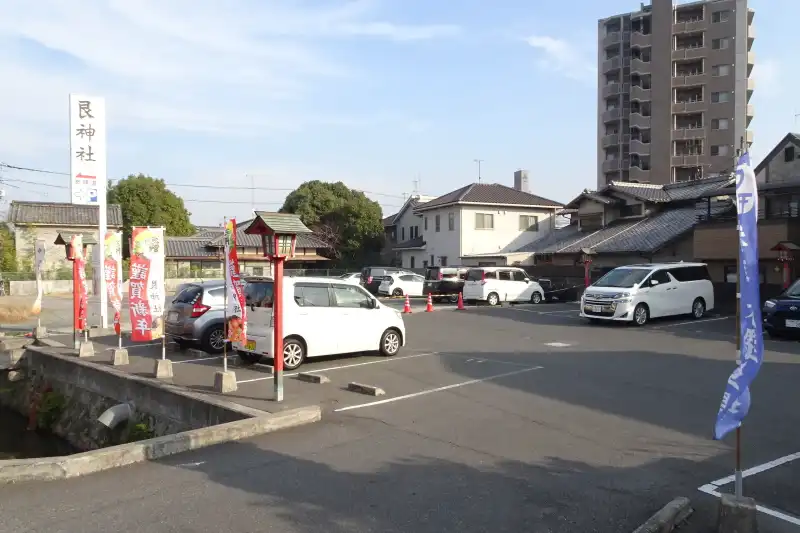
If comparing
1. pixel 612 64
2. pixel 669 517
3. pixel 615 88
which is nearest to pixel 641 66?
pixel 615 88

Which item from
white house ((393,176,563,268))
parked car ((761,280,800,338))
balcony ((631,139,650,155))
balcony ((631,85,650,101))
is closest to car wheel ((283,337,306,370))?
parked car ((761,280,800,338))

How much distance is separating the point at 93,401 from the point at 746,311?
11.5m

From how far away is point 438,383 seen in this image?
10070 millimetres

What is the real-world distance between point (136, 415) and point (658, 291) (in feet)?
49.9

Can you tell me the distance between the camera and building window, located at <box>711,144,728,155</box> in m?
48.8

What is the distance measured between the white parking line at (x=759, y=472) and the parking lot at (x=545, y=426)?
0.07 ft

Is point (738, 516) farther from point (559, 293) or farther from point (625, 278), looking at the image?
point (559, 293)

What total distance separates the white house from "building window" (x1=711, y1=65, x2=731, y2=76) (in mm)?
19214

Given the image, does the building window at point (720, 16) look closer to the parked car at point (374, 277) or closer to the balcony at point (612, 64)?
the balcony at point (612, 64)

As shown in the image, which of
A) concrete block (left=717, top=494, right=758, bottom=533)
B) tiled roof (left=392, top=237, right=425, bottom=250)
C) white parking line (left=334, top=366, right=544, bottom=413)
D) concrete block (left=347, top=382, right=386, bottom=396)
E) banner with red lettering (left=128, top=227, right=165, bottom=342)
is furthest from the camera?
tiled roof (left=392, top=237, right=425, bottom=250)

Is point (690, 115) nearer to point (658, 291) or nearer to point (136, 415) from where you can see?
point (658, 291)

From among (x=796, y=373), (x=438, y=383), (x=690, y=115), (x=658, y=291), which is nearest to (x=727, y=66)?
(x=690, y=115)

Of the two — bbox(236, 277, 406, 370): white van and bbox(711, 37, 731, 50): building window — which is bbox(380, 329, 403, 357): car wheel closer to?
bbox(236, 277, 406, 370): white van

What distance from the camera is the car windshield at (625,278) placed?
18.5 meters
